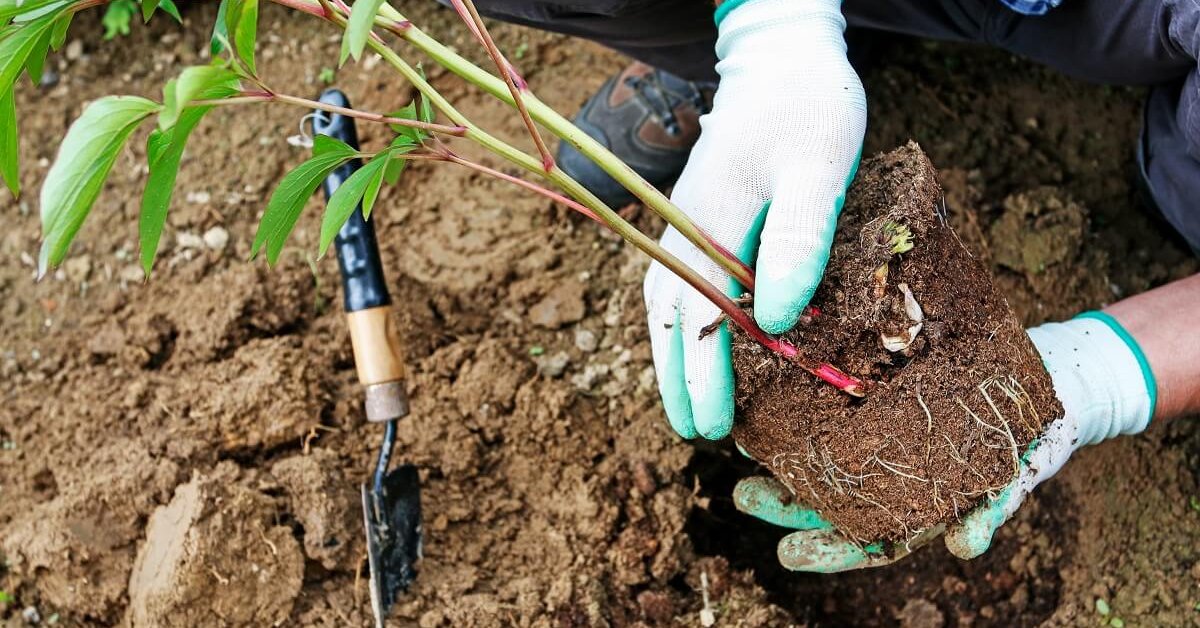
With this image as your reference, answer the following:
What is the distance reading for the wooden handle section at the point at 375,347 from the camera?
1.60 meters

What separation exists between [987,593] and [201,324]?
1581 mm

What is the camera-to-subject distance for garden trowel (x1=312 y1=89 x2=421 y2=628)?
5.07 feet

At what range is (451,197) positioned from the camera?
2.04m

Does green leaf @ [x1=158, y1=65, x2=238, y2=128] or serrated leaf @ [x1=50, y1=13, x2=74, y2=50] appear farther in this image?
serrated leaf @ [x1=50, y1=13, x2=74, y2=50]

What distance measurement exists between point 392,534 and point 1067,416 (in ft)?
3.60

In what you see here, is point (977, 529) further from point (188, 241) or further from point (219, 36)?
point (188, 241)

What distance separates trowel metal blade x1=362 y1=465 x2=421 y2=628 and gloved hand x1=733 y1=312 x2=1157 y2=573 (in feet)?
1.83

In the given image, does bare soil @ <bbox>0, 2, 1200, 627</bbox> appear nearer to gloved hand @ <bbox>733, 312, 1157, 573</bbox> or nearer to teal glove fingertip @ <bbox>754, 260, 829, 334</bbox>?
gloved hand @ <bbox>733, 312, 1157, 573</bbox>

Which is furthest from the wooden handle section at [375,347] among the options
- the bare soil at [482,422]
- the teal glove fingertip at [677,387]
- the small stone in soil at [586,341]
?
the teal glove fingertip at [677,387]

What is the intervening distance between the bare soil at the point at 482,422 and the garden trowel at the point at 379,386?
5 cm

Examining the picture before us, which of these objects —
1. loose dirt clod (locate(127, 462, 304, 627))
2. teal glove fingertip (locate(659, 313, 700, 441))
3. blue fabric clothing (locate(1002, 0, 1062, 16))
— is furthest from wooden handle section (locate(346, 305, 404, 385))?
blue fabric clothing (locate(1002, 0, 1062, 16))

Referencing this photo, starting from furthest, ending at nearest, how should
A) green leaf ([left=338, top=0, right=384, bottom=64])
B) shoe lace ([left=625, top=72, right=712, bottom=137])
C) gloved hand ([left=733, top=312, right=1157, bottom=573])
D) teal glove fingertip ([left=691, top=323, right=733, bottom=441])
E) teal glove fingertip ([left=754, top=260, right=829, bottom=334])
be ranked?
1. shoe lace ([left=625, top=72, right=712, bottom=137])
2. gloved hand ([left=733, top=312, right=1157, bottom=573])
3. teal glove fingertip ([left=691, top=323, right=733, bottom=441])
4. teal glove fingertip ([left=754, top=260, right=829, bottom=334])
5. green leaf ([left=338, top=0, right=384, bottom=64])

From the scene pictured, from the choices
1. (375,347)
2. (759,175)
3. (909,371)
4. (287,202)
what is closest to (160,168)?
(287,202)

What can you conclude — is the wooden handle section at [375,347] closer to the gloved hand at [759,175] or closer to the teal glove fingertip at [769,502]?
the gloved hand at [759,175]
